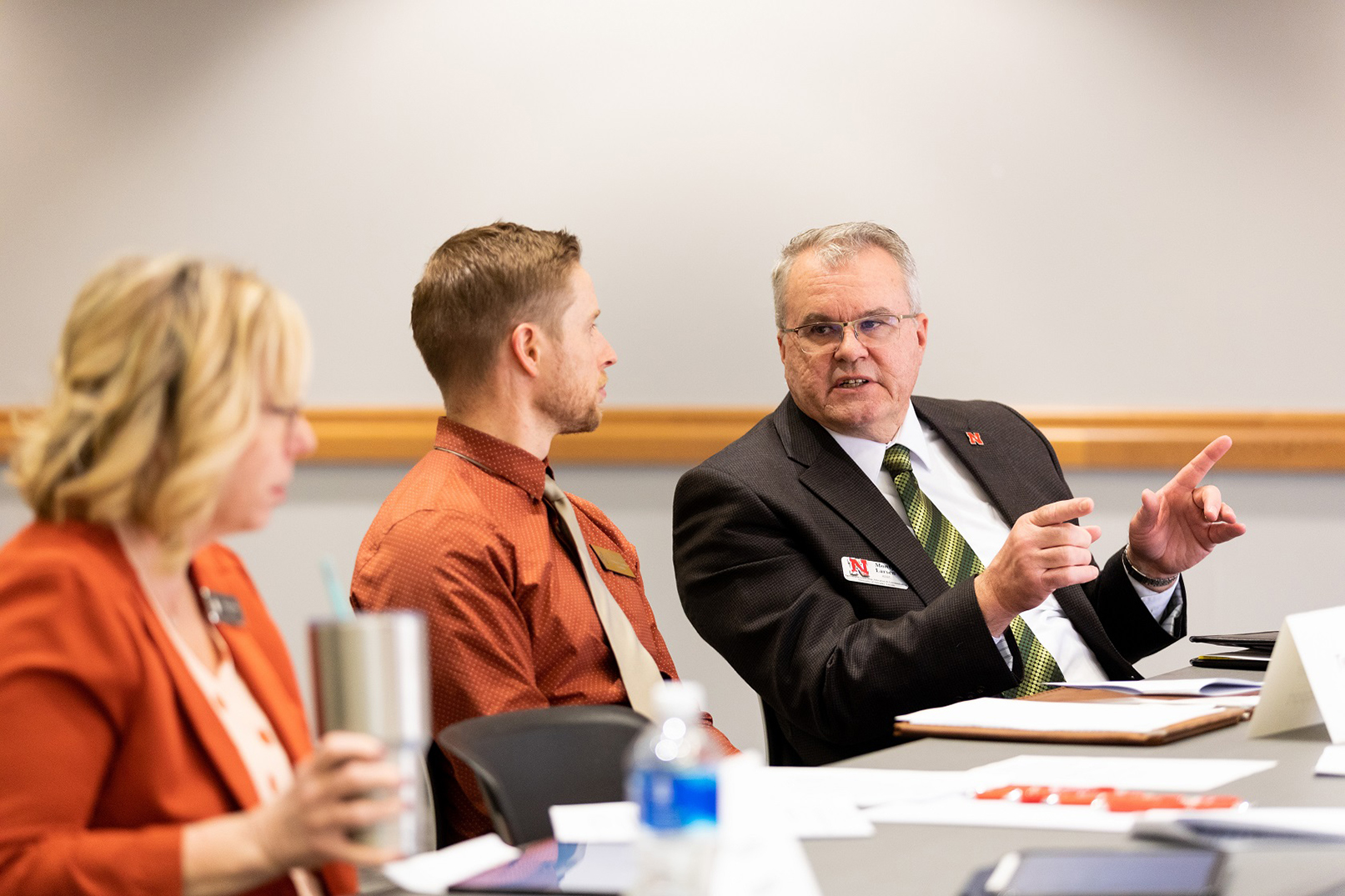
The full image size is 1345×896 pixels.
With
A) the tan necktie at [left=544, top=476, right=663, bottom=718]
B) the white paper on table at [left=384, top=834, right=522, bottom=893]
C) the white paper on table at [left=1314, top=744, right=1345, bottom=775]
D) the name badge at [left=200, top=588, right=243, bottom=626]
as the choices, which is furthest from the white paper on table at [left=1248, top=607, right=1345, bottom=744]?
the name badge at [left=200, top=588, right=243, bottom=626]

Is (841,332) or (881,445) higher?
(841,332)

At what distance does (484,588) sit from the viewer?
1904mm

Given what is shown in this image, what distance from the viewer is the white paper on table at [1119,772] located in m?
1.38

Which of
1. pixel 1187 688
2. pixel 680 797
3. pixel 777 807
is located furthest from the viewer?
pixel 1187 688

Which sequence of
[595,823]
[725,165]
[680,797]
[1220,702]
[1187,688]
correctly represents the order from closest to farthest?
[680,797] < [595,823] < [1220,702] < [1187,688] < [725,165]

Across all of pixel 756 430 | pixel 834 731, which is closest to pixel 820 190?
pixel 756 430

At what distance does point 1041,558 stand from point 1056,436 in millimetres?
1503

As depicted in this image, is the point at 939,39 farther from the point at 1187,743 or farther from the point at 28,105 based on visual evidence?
the point at 28,105

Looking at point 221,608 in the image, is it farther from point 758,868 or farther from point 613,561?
point 613,561

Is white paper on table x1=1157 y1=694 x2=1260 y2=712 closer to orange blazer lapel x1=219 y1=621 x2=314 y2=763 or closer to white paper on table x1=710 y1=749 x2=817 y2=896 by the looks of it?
white paper on table x1=710 y1=749 x2=817 y2=896

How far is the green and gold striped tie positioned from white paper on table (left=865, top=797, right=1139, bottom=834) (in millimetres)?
963

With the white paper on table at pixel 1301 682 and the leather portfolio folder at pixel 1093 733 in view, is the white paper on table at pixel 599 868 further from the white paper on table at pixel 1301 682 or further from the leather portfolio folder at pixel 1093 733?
the white paper on table at pixel 1301 682

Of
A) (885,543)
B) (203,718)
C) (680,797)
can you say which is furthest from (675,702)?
(885,543)

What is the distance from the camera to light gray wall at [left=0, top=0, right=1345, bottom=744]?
3297 millimetres
